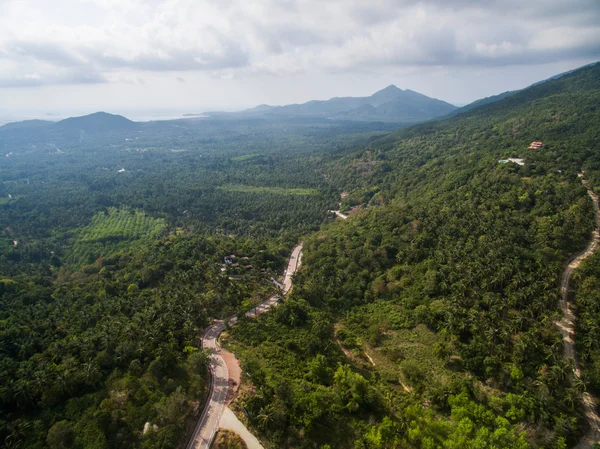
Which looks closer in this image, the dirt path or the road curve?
the road curve

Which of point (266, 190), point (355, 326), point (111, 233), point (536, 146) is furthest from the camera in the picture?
point (266, 190)

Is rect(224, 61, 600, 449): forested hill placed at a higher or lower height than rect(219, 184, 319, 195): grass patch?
higher

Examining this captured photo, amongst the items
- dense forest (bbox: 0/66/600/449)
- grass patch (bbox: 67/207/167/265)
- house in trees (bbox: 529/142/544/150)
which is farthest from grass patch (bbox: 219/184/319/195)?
house in trees (bbox: 529/142/544/150)

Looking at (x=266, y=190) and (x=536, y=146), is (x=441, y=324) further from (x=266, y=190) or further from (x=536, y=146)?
(x=266, y=190)

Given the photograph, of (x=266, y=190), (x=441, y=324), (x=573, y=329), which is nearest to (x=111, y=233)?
(x=266, y=190)

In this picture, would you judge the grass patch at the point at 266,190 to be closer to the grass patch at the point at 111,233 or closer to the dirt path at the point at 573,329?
the grass patch at the point at 111,233

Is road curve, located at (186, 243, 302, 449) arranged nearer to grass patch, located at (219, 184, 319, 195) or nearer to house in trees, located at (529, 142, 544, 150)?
house in trees, located at (529, 142, 544, 150)

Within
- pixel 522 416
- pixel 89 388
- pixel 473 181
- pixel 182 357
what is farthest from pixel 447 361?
pixel 473 181
